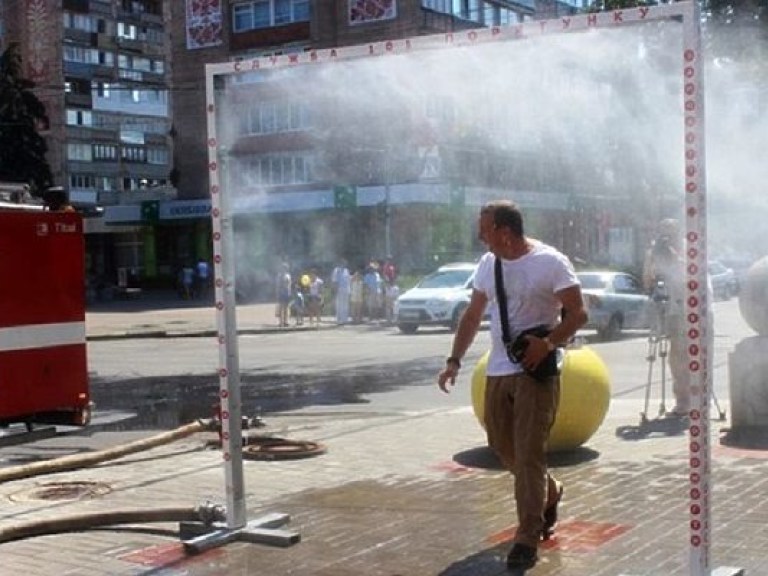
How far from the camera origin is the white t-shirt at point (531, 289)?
18.3 feet

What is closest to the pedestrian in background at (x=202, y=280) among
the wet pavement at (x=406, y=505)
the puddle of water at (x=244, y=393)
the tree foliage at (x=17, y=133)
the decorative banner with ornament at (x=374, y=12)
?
the tree foliage at (x=17, y=133)

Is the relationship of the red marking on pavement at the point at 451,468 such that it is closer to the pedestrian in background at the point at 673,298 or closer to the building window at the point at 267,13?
the pedestrian in background at the point at 673,298

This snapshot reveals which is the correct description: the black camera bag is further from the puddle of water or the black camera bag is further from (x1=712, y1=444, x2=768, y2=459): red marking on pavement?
the puddle of water

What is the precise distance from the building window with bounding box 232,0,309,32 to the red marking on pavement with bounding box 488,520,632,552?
27988mm

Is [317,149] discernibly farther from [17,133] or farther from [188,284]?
[17,133]

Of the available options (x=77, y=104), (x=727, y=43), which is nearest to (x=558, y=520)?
(x=727, y=43)

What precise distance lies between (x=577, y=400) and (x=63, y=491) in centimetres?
371

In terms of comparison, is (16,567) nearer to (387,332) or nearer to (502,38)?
(502,38)

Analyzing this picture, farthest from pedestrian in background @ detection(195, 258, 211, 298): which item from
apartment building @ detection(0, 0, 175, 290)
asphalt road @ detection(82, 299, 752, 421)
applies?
apartment building @ detection(0, 0, 175, 290)

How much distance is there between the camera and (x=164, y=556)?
19.7ft

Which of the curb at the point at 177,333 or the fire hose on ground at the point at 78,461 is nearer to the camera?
the fire hose on ground at the point at 78,461

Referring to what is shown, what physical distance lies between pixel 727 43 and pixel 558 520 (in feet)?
18.4

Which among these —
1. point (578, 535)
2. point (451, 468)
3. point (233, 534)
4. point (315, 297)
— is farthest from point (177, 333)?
point (578, 535)

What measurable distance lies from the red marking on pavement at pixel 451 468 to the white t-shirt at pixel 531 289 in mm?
2512
